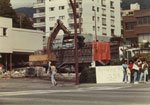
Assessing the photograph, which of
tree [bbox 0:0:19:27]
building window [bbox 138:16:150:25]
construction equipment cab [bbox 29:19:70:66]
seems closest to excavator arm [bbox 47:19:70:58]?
construction equipment cab [bbox 29:19:70:66]

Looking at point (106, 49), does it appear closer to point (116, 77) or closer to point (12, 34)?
point (116, 77)

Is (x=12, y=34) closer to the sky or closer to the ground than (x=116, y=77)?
closer to the sky

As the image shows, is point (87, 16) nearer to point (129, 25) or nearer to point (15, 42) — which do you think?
point (129, 25)

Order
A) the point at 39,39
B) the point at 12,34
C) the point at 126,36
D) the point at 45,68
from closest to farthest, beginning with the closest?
the point at 45,68 → the point at 12,34 → the point at 39,39 → the point at 126,36

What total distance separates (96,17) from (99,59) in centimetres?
4552

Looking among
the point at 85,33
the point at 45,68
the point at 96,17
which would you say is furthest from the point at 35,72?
the point at 96,17

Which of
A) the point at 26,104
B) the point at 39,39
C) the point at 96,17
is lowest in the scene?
the point at 26,104

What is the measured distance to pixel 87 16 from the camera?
276ft

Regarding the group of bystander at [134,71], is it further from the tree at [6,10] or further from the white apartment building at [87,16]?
the tree at [6,10]

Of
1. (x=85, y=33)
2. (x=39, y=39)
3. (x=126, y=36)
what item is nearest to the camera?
(x=39, y=39)

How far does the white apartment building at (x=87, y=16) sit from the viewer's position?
83812 millimetres

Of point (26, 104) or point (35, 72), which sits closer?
point (26, 104)

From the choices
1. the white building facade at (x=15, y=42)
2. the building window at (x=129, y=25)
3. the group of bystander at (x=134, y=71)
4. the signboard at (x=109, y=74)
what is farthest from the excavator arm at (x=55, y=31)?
the building window at (x=129, y=25)

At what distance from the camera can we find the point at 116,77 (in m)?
30.3
